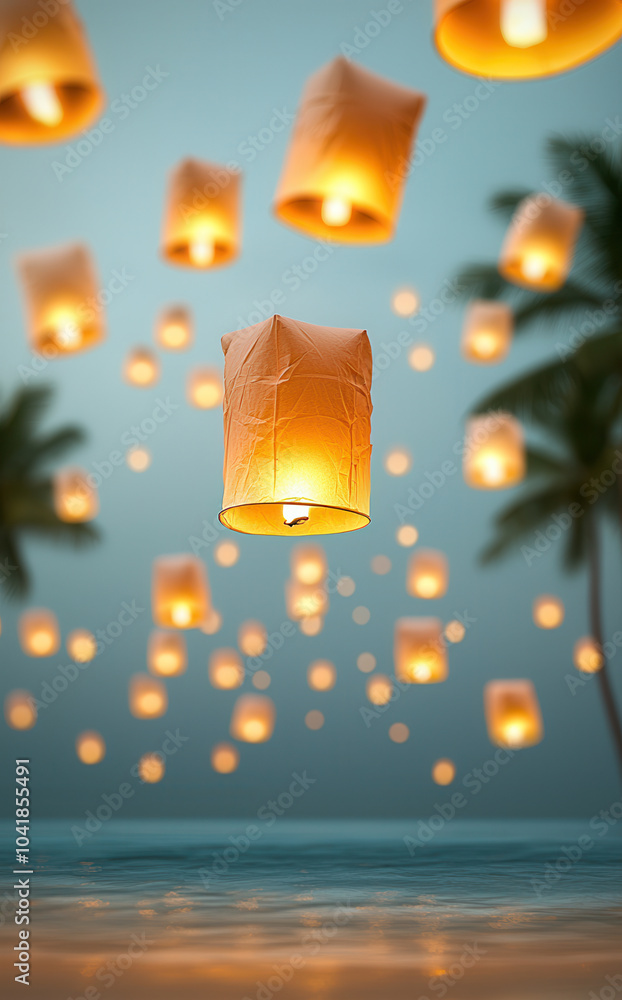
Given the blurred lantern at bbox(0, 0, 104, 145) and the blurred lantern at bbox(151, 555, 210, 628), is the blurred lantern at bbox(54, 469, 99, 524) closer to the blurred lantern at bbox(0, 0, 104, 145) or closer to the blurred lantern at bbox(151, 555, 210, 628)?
the blurred lantern at bbox(151, 555, 210, 628)

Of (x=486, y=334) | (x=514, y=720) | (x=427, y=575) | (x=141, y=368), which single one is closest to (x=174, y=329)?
(x=141, y=368)

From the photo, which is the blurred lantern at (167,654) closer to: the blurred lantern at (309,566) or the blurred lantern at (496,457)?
the blurred lantern at (309,566)

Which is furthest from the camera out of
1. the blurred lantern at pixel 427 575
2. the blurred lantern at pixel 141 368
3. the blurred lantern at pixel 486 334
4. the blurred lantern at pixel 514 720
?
the blurred lantern at pixel 141 368

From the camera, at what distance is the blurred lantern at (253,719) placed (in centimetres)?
1089

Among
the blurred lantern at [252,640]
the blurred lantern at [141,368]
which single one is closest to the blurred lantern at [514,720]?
the blurred lantern at [252,640]

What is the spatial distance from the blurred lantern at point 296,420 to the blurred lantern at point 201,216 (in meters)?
3.29

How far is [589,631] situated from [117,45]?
41.8 ft

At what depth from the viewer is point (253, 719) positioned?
11070 millimetres

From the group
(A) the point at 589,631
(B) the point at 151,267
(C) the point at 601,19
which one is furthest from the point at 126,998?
(B) the point at 151,267

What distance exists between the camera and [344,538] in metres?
17.9

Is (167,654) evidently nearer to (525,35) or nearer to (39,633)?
(39,633)

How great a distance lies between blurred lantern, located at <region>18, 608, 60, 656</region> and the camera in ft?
38.3

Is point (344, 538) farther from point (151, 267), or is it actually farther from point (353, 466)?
point (353, 466)

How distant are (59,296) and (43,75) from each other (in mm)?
2773
